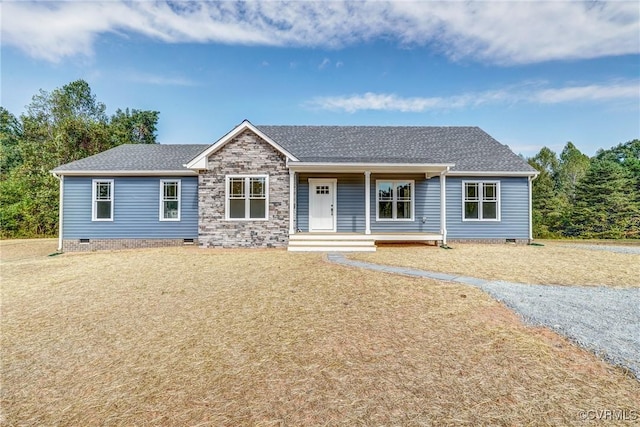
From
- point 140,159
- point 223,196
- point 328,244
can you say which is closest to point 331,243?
point 328,244

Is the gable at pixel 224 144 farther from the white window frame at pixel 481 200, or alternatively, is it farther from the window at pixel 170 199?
the white window frame at pixel 481 200

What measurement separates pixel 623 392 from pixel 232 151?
12.1m

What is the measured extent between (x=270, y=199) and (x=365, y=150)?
5.90 metres

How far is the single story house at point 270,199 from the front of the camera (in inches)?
484

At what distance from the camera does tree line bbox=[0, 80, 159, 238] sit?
2083 cm

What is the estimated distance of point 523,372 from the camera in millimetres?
2926

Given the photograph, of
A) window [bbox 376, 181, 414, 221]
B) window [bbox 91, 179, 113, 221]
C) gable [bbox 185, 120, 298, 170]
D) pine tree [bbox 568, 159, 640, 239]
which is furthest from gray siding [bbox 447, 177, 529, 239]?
window [bbox 91, 179, 113, 221]

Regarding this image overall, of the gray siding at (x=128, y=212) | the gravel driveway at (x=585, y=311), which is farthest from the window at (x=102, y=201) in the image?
the gravel driveway at (x=585, y=311)

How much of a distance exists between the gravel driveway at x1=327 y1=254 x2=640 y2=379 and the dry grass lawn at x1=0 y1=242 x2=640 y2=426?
264 millimetres

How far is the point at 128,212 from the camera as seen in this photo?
44.4 feet

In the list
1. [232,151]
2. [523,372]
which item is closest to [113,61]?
[232,151]

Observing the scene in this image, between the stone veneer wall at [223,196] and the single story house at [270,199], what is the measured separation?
41 millimetres

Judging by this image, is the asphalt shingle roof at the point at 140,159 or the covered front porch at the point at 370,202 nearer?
the asphalt shingle roof at the point at 140,159

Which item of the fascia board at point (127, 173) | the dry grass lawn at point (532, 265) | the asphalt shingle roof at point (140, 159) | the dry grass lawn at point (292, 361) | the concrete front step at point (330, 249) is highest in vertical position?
the asphalt shingle roof at point (140, 159)
